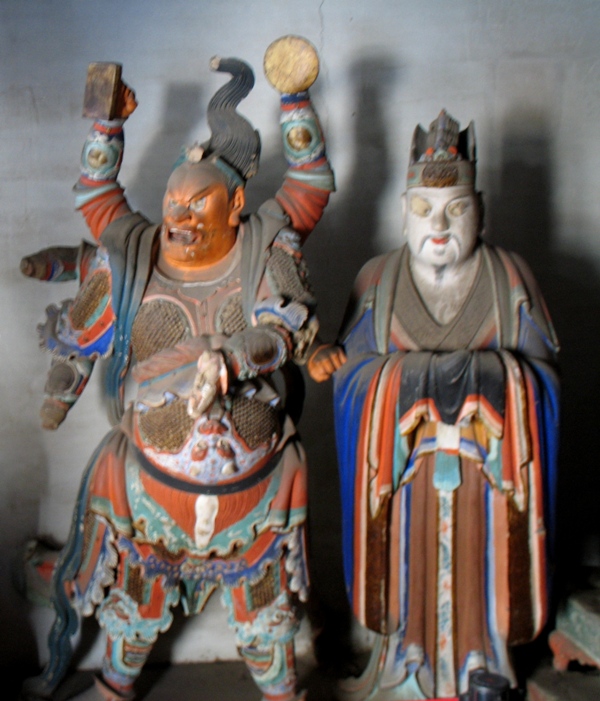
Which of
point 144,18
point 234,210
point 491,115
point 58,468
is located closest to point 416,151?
point 234,210

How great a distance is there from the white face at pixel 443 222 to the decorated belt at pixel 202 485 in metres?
0.79

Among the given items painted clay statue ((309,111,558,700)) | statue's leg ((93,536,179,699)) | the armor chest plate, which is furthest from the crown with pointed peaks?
statue's leg ((93,536,179,699))

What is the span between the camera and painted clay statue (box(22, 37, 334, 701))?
2596mm

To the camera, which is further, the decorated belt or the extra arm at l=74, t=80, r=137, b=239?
the extra arm at l=74, t=80, r=137, b=239

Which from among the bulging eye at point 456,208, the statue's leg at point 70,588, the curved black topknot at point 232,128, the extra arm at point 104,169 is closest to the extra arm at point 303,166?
the curved black topknot at point 232,128

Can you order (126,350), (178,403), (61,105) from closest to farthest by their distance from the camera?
(178,403), (126,350), (61,105)

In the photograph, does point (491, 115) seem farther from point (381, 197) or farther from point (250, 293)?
point (250, 293)

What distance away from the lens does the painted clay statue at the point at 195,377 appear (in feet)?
8.52

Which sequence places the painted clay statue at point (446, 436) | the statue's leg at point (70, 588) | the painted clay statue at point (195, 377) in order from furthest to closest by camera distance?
the statue's leg at point (70, 588)
the painted clay statue at point (446, 436)
the painted clay statue at point (195, 377)

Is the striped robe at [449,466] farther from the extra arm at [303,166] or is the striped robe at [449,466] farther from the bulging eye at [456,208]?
the extra arm at [303,166]

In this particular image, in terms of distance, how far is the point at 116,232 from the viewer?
2715 mm

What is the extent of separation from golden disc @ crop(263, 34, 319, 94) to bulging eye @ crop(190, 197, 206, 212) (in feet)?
1.42

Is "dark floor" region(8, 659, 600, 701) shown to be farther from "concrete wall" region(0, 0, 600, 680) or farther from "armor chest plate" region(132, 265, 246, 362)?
"armor chest plate" region(132, 265, 246, 362)

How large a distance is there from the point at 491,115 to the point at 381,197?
1.74ft
